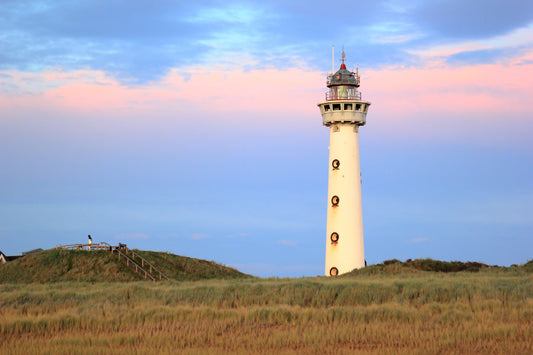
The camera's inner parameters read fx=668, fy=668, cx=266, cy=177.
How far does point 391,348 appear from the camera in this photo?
2064 centimetres

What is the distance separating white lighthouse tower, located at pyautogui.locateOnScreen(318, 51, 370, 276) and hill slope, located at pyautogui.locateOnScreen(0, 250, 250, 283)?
11.3m

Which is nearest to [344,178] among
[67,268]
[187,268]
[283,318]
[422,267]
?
[422,267]

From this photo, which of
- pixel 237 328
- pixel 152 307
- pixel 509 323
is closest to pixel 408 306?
pixel 509 323

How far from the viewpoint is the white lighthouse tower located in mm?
50469

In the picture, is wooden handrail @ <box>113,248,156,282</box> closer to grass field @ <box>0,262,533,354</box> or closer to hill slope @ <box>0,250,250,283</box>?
hill slope @ <box>0,250,250,283</box>

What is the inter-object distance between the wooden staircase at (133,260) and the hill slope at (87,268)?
65 cm

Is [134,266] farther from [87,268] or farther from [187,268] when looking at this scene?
[187,268]

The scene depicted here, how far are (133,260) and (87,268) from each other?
14.1ft

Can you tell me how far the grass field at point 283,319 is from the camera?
21.5 meters

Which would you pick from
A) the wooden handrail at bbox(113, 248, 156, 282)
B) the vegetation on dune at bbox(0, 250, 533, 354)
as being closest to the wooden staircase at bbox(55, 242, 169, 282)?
the wooden handrail at bbox(113, 248, 156, 282)

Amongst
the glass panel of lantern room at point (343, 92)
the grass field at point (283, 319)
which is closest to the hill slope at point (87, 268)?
the grass field at point (283, 319)

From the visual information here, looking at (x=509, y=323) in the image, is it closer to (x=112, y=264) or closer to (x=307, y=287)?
(x=307, y=287)

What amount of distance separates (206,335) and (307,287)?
37.5ft

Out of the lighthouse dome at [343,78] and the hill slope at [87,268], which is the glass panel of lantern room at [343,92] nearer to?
the lighthouse dome at [343,78]
